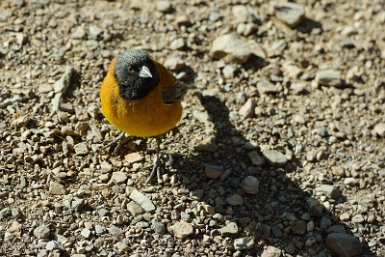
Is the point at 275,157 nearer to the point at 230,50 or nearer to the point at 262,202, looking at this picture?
the point at 262,202

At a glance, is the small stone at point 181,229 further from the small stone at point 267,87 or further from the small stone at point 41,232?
the small stone at point 267,87

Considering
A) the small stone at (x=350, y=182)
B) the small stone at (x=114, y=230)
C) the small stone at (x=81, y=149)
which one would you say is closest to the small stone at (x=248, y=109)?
the small stone at (x=350, y=182)

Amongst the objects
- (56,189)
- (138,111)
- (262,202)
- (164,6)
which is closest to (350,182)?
(262,202)

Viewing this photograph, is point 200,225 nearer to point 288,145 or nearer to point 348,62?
point 288,145

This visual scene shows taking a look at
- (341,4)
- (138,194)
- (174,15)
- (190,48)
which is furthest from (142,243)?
(341,4)

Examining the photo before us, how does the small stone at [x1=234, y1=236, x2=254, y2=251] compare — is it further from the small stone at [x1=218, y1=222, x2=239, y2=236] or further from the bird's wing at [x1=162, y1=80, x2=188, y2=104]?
the bird's wing at [x1=162, y1=80, x2=188, y2=104]

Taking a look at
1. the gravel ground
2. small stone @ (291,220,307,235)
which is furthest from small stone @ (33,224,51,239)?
small stone @ (291,220,307,235)

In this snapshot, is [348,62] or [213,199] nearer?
[213,199]

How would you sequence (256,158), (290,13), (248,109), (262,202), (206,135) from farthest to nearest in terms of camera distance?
(290,13) < (248,109) < (206,135) < (256,158) < (262,202)
